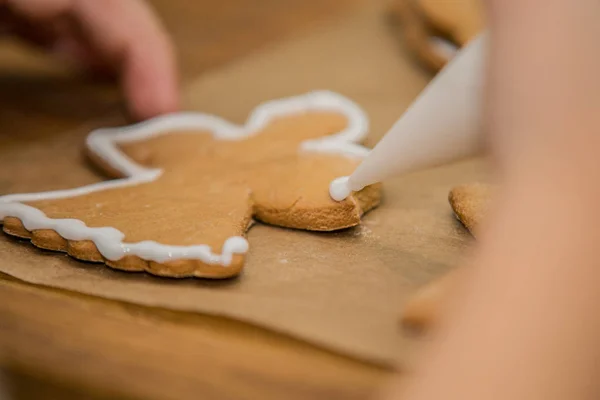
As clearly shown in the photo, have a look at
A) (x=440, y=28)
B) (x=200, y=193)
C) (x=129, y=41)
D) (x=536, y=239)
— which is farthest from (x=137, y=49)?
(x=536, y=239)

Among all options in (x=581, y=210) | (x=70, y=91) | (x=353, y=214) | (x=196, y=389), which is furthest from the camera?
(x=70, y=91)

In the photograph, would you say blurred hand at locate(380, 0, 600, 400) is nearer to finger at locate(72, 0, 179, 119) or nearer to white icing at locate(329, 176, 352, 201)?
white icing at locate(329, 176, 352, 201)

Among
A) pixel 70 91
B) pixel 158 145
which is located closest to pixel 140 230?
pixel 158 145

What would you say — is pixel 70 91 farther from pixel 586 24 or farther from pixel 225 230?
pixel 586 24

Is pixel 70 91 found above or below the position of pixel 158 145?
above

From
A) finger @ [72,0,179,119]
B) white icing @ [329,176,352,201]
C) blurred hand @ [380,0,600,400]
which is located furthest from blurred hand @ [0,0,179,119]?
blurred hand @ [380,0,600,400]

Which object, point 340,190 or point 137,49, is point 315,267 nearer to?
point 340,190
